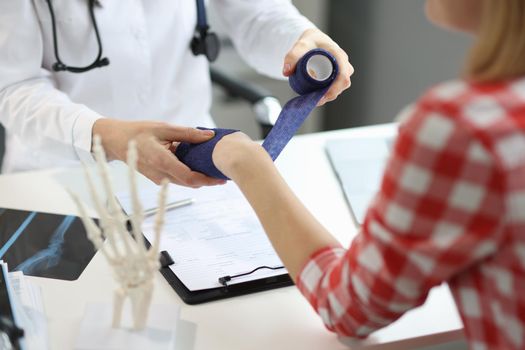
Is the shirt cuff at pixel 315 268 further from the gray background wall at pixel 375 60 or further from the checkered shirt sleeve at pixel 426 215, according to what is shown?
the gray background wall at pixel 375 60

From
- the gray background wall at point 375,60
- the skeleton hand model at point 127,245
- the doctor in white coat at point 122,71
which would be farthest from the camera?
the gray background wall at point 375,60

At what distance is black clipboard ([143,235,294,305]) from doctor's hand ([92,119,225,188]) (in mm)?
141

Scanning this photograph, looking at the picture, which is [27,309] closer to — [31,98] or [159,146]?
[159,146]

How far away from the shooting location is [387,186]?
65 cm

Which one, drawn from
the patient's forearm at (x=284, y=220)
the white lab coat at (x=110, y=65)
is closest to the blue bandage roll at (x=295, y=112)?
the patient's forearm at (x=284, y=220)

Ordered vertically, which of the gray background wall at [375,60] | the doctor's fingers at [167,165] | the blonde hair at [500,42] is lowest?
the gray background wall at [375,60]

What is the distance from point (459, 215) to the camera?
614 mm

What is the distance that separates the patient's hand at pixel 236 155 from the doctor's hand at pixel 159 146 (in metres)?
0.05

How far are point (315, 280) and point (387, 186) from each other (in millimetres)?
199

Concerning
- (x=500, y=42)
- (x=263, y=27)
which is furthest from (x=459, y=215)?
(x=263, y=27)

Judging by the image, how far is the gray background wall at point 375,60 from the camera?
2.11 meters

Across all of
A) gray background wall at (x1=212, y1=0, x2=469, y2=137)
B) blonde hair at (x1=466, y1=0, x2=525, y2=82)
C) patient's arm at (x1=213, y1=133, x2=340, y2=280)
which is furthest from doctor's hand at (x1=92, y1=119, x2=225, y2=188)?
gray background wall at (x1=212, y1=0, x2=469, y2=137)

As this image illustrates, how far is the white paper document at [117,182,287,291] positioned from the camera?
1019mm

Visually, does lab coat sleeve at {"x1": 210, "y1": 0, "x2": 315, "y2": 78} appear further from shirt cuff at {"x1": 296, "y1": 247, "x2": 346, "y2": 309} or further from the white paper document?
shirt cuff at {"x1": 296, "y1": 247, "x2": 346, "y2": 309}
